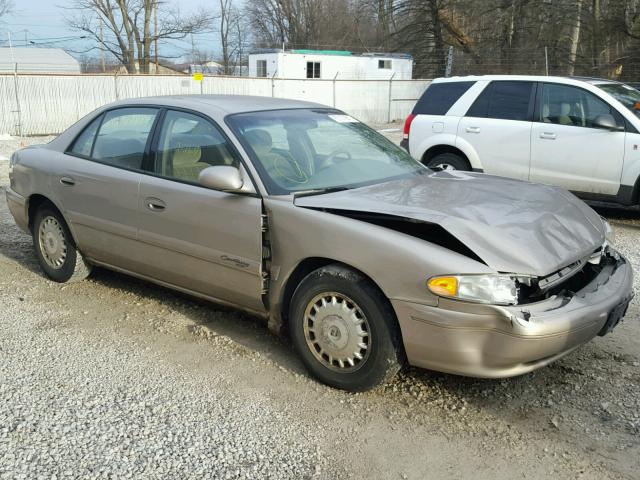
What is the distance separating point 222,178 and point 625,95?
19.8 ft

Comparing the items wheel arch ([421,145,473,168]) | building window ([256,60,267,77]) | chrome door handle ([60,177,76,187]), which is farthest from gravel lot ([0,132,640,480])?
building window ([256,60,267,77])

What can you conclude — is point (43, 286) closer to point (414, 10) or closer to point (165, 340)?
point (165, 340)

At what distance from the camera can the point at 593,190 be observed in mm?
7605

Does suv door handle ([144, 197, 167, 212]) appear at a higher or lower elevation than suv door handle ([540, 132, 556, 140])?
lower

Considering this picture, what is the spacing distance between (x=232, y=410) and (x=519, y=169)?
583cm

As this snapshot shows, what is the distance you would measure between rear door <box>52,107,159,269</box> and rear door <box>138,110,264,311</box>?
16 centimetres

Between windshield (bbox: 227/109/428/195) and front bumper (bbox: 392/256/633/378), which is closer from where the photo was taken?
front bumper (bbox: 392/256/633/378)

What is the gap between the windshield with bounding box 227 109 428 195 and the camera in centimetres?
402

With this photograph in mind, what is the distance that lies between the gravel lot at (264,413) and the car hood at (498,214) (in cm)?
82

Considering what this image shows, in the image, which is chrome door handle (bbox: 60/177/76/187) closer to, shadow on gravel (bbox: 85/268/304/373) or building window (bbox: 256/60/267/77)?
shadow on gravel (bbox: 85/268/304/373)

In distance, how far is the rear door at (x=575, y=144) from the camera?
7453 millimetres

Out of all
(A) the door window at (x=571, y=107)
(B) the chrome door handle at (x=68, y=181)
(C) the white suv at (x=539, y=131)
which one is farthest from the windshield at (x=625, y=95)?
(B) the chrome door handle at (x=68, y=181)

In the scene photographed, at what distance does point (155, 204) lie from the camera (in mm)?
4391

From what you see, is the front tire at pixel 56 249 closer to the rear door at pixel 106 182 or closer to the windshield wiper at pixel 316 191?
the rear door at pixel 106 182
